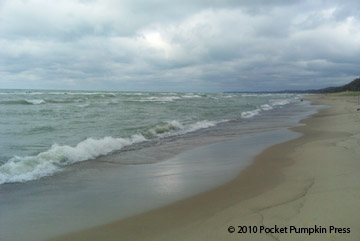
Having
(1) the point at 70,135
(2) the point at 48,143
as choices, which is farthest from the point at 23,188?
(1) the point at 70,135

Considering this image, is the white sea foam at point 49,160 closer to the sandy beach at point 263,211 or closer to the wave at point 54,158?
the wave at point 54,158

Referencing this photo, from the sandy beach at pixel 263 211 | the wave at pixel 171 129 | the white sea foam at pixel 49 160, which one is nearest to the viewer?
the sandy beach at pixel 263 211

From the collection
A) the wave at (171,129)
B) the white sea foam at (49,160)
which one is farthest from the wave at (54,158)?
the wave at (171,129)

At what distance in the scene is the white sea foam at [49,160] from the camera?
562 cm

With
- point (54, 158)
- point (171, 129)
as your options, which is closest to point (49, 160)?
point (54, 158)

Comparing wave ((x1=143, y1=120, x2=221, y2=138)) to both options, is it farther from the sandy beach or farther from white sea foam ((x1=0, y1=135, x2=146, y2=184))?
the sandy beach

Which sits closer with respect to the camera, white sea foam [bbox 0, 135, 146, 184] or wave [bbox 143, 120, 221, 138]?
white sea foam [bbox 0, 135, 146, 184]

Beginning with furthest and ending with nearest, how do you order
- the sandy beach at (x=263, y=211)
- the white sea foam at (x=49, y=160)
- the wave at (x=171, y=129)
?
the wave at (x=171, y=129)
the white sea foam at (x=49, y=160)
the sandy beach at (x=263, y=211)

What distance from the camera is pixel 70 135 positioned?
10586 millimetres

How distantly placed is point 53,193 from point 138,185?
1556 mm

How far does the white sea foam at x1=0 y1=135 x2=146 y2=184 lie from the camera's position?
5.62 metres

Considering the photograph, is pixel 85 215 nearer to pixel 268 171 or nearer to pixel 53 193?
pixel 53 193

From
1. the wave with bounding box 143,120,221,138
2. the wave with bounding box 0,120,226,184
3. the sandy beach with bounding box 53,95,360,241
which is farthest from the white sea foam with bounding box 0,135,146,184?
the sandy beach with bounding box 53,95,360,241

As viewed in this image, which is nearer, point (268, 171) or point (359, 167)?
point (359, 167)
